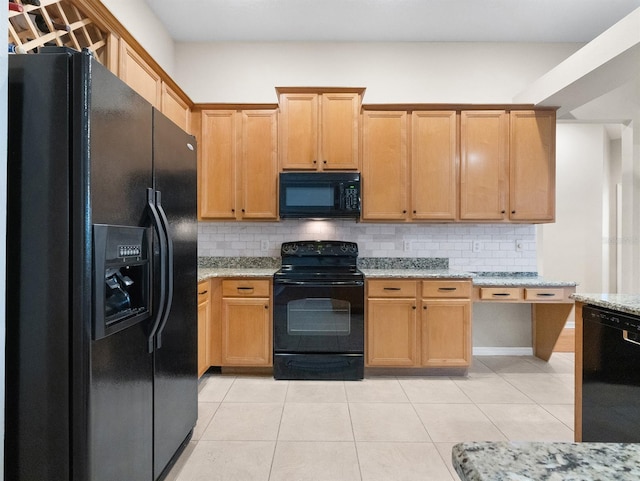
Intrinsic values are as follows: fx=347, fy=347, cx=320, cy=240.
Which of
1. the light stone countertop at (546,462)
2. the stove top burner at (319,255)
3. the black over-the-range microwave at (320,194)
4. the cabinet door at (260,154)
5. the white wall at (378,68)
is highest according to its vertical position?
the white wall at (378,68)

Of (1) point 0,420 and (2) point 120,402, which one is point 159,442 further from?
(1) point 0,420

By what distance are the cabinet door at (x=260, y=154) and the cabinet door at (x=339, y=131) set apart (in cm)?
47

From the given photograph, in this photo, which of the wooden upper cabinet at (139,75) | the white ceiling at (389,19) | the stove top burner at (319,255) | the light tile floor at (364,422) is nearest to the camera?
the light tile floor at (364,422)

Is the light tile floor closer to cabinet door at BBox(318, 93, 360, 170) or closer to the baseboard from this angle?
the baseboard

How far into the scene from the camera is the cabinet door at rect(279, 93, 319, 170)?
3.19 m

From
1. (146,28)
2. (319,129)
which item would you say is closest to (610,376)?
(319,129)

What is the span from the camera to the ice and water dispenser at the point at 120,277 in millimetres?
1105

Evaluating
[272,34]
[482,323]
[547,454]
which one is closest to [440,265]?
[482,323]

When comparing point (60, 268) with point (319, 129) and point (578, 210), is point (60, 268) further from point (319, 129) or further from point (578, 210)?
point (578, 210)

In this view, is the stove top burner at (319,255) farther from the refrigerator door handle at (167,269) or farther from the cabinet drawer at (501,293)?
the refrigerator door handle at (167,269)

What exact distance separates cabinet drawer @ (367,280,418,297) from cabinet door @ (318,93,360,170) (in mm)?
1094

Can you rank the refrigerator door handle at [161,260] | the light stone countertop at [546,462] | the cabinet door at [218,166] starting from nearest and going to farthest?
1. the light stone countertop at [546,462]
2. the refrigerator door handle at [161,260]
3. the cabinet door at [218,166]

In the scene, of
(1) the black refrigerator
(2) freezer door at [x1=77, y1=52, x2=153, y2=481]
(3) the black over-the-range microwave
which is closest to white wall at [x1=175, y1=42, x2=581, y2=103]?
(3) the black over-the-range microwave

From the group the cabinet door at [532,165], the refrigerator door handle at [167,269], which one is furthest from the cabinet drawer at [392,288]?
the refrigerator door handle at [167,269]
